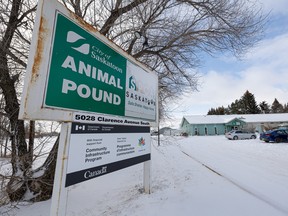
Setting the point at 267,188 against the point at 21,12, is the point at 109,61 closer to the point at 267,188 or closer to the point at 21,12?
the point at 21,12

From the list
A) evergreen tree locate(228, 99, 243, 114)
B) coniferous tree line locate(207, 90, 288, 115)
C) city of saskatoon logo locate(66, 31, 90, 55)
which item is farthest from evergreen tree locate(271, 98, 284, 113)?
city of saskatoon logo locate(66, 31, 90, 55)

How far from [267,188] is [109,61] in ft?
15.8

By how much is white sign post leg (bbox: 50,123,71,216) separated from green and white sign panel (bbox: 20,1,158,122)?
0.32 m

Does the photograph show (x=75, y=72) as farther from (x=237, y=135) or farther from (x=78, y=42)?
(x=237, y=135)

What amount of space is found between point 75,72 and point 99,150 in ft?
3.97

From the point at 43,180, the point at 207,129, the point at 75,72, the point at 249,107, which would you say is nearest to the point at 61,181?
the point at 75,72

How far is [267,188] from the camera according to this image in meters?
4.08

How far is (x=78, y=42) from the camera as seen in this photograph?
2.32 meters

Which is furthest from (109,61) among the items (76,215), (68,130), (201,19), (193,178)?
(201,19)

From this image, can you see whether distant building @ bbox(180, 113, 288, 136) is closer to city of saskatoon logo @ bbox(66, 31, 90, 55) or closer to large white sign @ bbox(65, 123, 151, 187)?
large white sign @ bbox(65, 123, 151, 187)

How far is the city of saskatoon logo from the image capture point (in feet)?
7.25

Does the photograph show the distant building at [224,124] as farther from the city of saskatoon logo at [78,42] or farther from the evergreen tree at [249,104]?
the city of saskatoon logo at [78,42]

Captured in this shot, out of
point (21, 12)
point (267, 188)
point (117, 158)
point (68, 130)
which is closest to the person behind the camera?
point (68, 130)

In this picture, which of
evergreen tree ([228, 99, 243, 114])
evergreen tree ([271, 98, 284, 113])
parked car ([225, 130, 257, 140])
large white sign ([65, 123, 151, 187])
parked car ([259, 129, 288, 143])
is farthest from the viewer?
evergreen tree ([271, 98, 284, 113])
